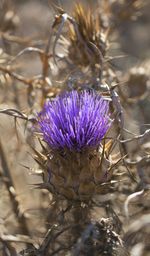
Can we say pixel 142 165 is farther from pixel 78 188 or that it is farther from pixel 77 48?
pixel 77 48

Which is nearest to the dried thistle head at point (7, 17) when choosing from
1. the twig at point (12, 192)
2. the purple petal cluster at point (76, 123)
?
the twig at point (12, 192)

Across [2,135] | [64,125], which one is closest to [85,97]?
[64,125]

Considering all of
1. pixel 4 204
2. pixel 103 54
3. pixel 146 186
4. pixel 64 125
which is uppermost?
pixel 103 54

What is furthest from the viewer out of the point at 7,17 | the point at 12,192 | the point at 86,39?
the point at 7,17

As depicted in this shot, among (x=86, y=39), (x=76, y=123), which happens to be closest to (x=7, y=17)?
(x=86, y=39)

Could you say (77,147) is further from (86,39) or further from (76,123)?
(86,39)

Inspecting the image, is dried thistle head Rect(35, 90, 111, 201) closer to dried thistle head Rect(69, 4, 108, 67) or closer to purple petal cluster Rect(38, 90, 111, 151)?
purple petal cluster Rect(38, 90, 111, 151)
